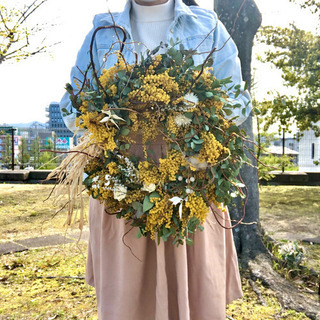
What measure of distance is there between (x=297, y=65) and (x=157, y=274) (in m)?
8.53

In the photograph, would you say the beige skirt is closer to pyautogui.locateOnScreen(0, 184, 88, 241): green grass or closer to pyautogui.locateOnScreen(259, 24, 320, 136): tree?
pyautogui.locateOnScreen(0, 184, 88, 241): green grass

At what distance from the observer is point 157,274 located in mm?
1614

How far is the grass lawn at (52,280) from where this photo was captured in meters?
2.59

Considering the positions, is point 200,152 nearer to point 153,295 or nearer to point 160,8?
point 153,295

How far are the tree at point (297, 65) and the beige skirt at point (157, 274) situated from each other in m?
7.48

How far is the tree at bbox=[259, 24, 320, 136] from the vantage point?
340 inches

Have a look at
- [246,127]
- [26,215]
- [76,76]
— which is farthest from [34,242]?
[76,76]

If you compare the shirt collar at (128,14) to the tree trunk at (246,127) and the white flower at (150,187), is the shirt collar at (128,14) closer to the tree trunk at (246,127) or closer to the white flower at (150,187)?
the white flower at (150,187)

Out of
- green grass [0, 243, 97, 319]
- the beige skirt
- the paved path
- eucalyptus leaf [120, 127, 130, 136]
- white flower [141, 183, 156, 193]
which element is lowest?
green grass [0, 243, 97, 319]

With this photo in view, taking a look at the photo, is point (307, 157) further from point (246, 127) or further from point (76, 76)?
point (76, 76)

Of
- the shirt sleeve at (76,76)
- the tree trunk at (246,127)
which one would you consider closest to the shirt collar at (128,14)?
the shirt sleeve at (76,76)

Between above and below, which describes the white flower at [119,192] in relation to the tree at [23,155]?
above

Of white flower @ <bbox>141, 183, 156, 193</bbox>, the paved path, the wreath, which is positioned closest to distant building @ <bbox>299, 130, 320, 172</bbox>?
the paved path

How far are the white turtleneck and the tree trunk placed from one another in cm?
171
